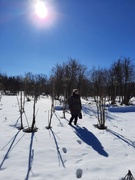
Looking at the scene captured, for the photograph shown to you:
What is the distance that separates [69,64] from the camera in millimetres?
31047

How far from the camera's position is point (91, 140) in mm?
6793

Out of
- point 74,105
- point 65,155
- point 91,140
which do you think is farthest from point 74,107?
point 65,155

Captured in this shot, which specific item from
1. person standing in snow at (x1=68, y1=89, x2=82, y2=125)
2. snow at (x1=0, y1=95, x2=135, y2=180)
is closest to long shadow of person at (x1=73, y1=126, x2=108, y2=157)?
snow at (x1=0, y1=95, x2=135, y2=180)

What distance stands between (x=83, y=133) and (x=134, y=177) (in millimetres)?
3881

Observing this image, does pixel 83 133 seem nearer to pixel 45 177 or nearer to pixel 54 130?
pixel 54 130

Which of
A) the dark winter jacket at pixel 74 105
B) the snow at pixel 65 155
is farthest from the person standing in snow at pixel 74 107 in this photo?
the snow at pixel 65 155

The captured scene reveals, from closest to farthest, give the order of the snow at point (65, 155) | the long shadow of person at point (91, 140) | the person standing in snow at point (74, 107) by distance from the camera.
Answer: the snow at point (65, 155), the long shadow of person at point (91, 140), the person standing in snow at point (74, 107)

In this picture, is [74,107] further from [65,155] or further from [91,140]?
[65,155]

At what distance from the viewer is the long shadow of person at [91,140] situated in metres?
5.75

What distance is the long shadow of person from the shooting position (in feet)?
18.9

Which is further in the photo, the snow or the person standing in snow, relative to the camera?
the person standing in snow

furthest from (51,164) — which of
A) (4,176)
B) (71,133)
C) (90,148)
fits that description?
(71,133)

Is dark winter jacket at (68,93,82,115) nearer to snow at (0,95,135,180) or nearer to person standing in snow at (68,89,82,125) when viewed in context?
person standing in snow at (68,89,82,125)

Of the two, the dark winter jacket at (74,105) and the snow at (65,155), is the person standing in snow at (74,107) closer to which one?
the dark winter jacket at (74,105)
